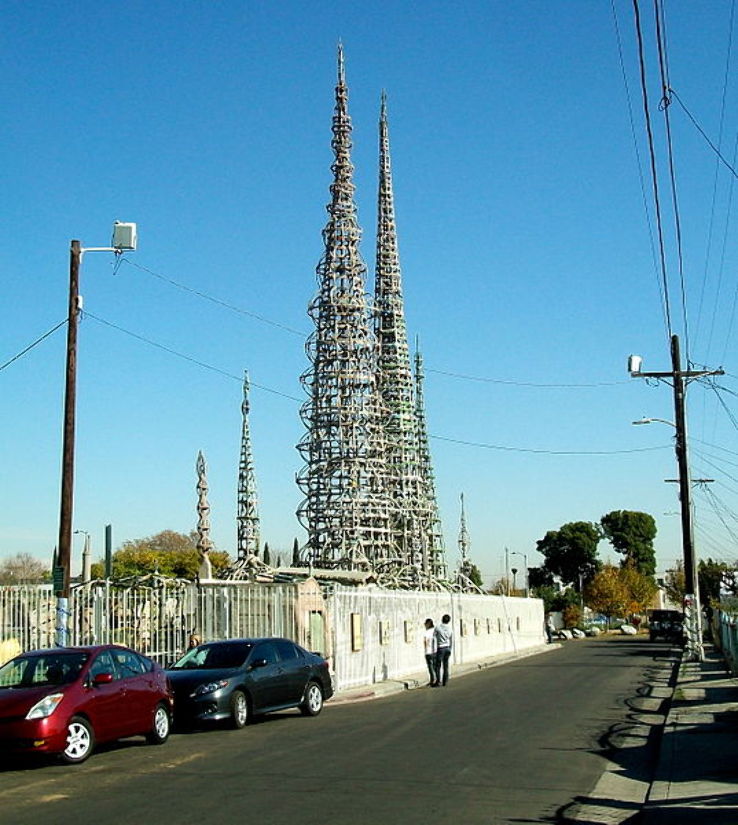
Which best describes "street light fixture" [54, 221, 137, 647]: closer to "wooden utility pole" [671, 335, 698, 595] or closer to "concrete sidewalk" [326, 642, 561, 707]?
"concrete sidewalk" [326, 642, 561, 707]

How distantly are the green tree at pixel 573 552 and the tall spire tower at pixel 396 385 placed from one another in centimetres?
5812

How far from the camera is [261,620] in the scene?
27.8 metres

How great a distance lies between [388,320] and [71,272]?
54973 mm

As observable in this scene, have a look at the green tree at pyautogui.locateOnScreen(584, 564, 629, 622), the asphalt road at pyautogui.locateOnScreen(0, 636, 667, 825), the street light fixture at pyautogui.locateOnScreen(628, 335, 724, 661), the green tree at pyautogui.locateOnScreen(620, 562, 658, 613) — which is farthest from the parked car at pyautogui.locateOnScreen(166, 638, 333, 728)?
the green tree at pyautogui.locateOnScreen(620, 562, 658, 613)

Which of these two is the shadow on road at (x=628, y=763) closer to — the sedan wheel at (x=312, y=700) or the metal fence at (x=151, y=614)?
the sedan wheel at (x=312, y=700)

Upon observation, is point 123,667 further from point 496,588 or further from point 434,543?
point 496,588

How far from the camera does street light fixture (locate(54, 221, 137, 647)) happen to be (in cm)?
2188

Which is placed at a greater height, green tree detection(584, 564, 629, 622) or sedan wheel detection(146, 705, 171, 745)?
green tree detection(584, 564, 629, 622)

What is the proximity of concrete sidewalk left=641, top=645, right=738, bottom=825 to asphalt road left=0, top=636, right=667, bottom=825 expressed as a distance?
2.35 ft

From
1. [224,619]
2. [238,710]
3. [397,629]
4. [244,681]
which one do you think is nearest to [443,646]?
[397,629]

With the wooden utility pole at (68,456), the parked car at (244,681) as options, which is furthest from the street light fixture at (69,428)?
the parked car at (244,681)

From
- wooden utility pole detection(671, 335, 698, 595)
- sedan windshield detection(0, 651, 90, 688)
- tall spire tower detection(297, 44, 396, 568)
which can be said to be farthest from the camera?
tall spire tower detection(297, 44, 396, 568)

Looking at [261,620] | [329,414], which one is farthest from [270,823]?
[329,414]

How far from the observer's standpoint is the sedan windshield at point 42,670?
1550 cm
